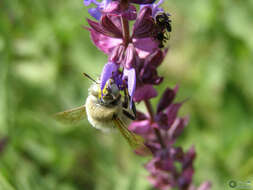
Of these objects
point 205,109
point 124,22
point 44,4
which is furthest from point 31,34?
point 124,22

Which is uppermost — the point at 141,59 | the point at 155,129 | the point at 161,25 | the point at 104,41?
the point at 161,25

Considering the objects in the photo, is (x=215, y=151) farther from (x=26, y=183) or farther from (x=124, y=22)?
(x=124, y=22)

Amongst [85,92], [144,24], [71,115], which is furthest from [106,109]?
[85,92]

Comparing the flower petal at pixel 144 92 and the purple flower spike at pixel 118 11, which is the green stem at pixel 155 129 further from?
the purple flower spike at pixel 118 11

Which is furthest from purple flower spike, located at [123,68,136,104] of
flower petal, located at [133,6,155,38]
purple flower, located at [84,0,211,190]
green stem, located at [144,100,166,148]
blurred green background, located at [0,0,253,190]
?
blurred green background, located at [0,0,253,190]

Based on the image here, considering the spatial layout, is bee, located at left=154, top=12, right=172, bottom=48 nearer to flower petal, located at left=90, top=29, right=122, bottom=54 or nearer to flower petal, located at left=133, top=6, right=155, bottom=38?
flower petal, located at left=133, top=6, right=155, bottom=38

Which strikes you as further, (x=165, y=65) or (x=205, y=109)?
(x=165, y=65)

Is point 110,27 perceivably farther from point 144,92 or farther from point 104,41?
point 144,92

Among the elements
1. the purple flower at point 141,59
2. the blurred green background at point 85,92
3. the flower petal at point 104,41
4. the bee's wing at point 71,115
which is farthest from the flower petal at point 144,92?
the blurred green background at point 85,92
